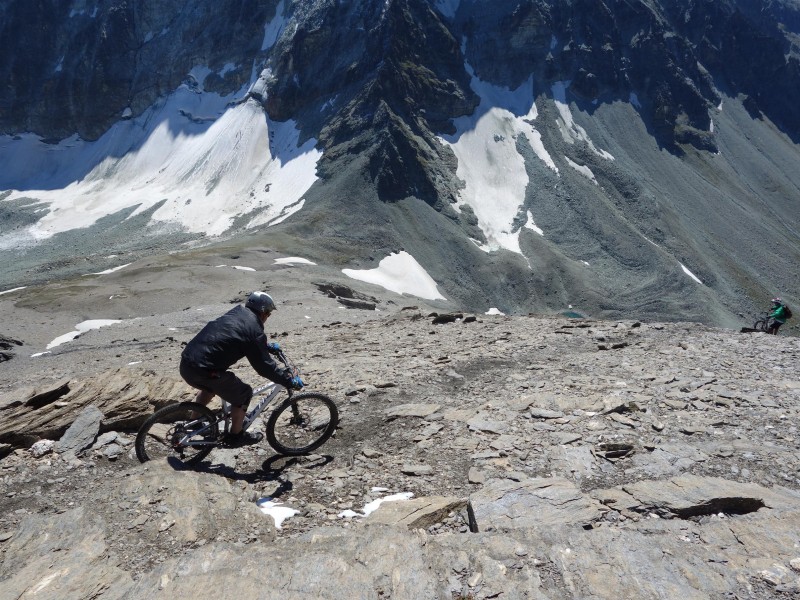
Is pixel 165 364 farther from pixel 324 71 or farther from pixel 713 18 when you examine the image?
pixel 713 18

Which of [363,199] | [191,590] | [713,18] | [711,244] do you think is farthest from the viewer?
[713,18]

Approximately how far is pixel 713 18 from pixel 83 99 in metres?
172

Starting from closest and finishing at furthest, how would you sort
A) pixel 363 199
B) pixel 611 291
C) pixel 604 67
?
1. pixel 611 291
2. pixel 363 199
3. pixel 604 67

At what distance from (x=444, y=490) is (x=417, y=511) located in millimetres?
844

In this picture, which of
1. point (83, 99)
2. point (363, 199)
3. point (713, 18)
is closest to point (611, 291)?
point (363, 199)

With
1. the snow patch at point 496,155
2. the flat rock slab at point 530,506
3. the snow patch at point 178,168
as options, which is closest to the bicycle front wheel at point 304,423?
the flat rock slab at point 530,506

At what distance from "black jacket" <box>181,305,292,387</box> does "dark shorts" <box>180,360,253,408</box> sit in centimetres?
9

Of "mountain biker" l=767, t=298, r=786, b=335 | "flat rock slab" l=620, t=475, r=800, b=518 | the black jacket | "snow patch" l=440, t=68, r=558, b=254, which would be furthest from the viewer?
"snow patch" l=440, t=68, r=558, b=254

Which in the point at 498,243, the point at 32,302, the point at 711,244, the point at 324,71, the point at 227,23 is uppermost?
the point at 227,23

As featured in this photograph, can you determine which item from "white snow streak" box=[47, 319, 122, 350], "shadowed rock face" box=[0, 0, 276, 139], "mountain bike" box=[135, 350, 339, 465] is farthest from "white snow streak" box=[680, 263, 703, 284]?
"shadowed rock face" box=[0, 0, 276, 139]

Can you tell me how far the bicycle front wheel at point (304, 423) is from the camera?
888 cm

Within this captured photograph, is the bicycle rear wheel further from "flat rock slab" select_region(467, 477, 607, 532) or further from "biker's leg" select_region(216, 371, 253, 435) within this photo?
"flat rock slab" select_region(467, 477, 607, 532)

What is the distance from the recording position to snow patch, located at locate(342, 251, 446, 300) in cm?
5912

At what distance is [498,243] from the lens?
8200cm
